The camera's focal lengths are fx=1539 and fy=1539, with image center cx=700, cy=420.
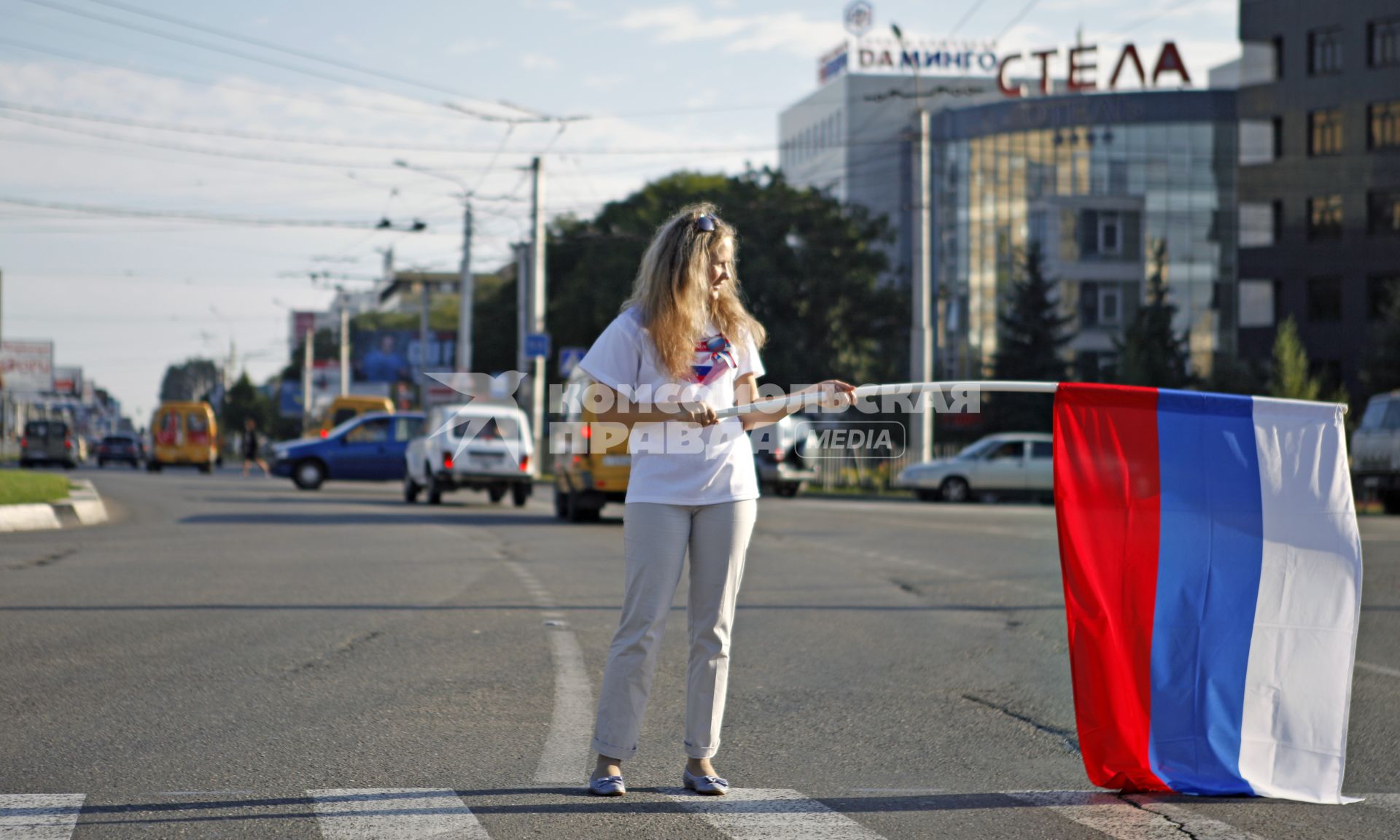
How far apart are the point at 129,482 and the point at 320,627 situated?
2944 cm

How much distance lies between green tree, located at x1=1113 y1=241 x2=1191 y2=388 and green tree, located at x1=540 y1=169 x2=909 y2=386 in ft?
26.7

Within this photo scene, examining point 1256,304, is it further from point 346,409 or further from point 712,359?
point 712,359

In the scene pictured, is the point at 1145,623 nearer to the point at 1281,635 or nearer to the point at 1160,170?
the point at 1281,635

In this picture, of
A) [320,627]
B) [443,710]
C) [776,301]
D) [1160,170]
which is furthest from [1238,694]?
[1160,170]

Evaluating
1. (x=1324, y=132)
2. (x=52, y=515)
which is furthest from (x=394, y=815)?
(x=1324, y=132)

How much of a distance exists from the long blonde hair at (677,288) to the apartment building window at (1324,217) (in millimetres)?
61493

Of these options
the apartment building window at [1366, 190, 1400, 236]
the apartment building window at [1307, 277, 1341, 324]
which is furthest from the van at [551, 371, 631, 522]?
the apartment building window at [1366, 190, 1400, 236]

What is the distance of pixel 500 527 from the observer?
19.9 m

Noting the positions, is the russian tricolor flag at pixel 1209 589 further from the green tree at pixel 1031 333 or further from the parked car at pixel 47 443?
the parked car at pixel 47 443

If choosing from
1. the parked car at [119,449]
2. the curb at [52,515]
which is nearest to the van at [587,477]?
the curb at [52,515]

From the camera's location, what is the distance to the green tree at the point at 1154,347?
48312 mm

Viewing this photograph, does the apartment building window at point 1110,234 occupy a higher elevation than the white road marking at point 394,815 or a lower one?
higher

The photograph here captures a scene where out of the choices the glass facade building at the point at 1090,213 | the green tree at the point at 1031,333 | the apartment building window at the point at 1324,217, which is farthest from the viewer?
the glass facade building at the point at 1090,213

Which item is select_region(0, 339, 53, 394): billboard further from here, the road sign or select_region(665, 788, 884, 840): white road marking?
select_region(665, 788, 884, 840): white road marking
